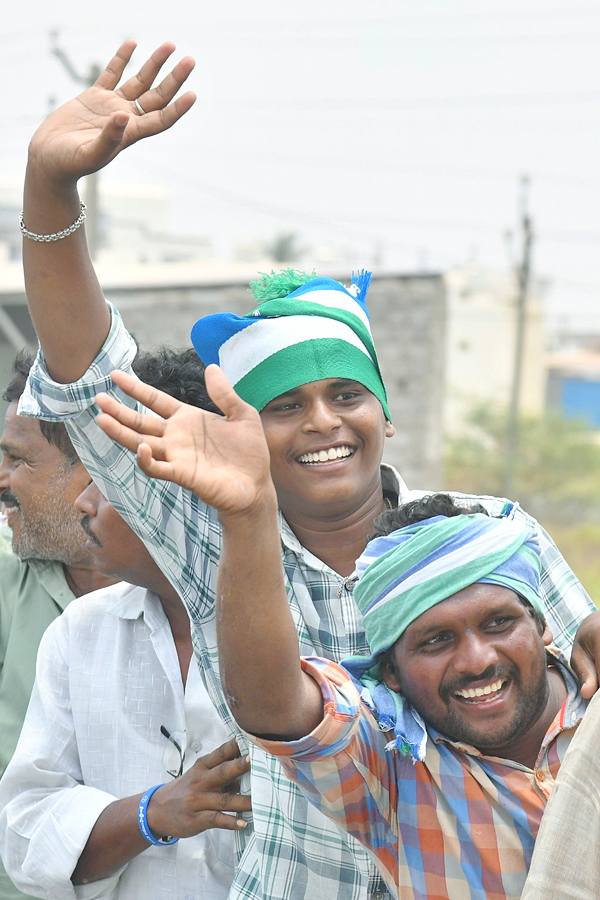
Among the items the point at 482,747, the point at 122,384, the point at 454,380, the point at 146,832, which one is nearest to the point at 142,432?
the point at 122,384

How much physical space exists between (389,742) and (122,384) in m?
0.84

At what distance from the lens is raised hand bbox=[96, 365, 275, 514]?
1.63m

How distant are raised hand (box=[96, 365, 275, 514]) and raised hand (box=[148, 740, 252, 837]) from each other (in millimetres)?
903

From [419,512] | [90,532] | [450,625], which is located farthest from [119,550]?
[450,625]

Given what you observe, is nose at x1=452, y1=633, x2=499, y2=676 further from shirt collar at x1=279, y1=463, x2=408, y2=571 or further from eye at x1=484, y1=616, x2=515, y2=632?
shirt collar at x1=279, y1=463, x2=408, y2=571

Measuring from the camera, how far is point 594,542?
3266 centimetres

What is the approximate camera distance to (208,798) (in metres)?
2.38

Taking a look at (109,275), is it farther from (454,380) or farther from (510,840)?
(454,380)

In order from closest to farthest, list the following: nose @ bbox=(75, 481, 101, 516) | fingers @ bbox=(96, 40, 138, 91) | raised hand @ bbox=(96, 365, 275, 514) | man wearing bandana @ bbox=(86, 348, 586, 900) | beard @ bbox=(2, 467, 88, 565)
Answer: raised hand @ bbox=(96, 365, 275, 514), man wearing bandana @ bbox=(86, 348, 586, 900), fingers @ bbox=(96, 40, 138, 91), nose @ bbox=(75, 481, 101, 516), beard @ bbox=(2, 467, 88, 565)

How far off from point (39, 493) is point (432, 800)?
2.01 meters

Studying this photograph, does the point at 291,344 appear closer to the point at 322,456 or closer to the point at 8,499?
the point at 322,456

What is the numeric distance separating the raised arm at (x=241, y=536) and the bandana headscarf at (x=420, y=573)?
0.86 feet

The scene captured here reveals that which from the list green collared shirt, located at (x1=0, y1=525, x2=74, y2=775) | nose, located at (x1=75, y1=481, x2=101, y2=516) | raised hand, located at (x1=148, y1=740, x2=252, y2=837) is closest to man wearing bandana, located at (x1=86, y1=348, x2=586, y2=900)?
raised hand, located at (x1=148, y1=740, x2=252, y2=837)

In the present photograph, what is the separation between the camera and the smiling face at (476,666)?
6.57ft
